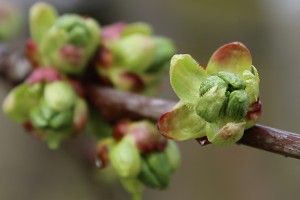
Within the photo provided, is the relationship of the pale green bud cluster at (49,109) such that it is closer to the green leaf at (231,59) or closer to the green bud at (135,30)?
the green bud at (135,30)

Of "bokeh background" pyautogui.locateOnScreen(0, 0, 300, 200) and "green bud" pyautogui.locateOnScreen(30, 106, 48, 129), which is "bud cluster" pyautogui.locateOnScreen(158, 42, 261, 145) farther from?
"bokeh background" pyautogui.locateOnScreen(0, 0, 300, 200)

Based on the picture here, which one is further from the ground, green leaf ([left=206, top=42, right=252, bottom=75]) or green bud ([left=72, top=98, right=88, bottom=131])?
green leaf ([left=206, top=42, right=252, bottom=75])

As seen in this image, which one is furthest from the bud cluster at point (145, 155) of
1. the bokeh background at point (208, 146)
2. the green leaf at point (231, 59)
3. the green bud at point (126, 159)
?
the bokeh background at point (208, 146)

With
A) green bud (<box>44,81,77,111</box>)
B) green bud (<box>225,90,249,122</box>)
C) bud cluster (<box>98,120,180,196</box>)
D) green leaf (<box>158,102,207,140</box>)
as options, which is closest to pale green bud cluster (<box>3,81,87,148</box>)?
green bud (<box>44,81,77,111</box>)

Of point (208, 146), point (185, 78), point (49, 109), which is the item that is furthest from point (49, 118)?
point (208, 146)


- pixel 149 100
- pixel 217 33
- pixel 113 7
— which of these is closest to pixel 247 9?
pixel 217 33

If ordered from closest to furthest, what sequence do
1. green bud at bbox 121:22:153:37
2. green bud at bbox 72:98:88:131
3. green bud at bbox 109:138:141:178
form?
green bud at bbox 109:138:141:178 → green bud at bbox 72:98:88:131 → green bud at bbox 121:22:153:37
